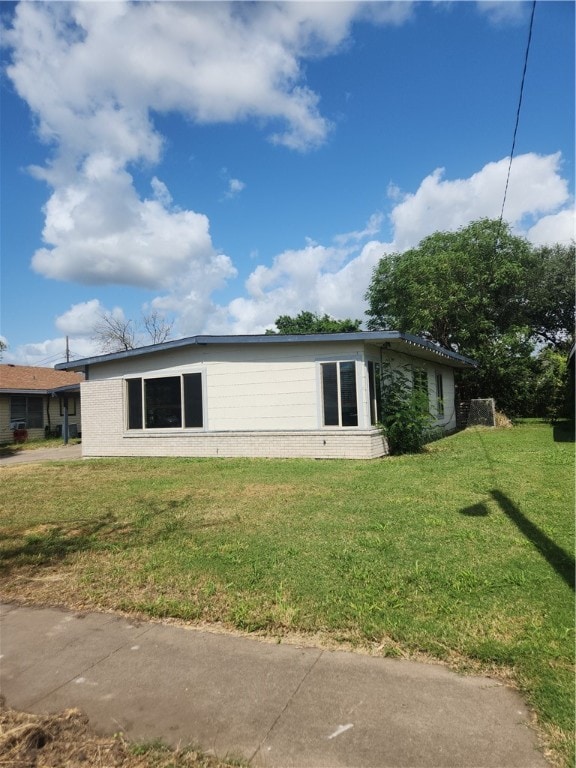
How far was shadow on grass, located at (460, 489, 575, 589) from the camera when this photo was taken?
165 inches

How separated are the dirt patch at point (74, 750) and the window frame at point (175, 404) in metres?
11.3

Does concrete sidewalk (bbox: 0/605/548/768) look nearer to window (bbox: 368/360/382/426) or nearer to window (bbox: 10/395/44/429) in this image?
window (bbox: 368/360/382/426)

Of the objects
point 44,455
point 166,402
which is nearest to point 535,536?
point 166,402

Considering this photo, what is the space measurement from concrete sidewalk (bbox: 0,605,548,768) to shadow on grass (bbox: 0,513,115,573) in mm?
1776

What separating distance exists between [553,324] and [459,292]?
35.0ft

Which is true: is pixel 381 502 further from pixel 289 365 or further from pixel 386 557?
pixel 289 365

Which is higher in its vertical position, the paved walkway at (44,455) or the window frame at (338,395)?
the window frame at (338,395)

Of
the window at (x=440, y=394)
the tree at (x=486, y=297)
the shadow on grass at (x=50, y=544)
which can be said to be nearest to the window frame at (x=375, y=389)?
the window at (x=440, y=394)

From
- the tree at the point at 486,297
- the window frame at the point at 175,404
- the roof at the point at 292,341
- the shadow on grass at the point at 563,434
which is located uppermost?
the tree at the point at 486,297

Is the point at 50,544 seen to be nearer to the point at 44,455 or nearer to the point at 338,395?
the point at 338,395

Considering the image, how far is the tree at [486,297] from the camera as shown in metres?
23.3

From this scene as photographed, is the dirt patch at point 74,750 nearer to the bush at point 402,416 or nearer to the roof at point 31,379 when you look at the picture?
the bush at point 402,416

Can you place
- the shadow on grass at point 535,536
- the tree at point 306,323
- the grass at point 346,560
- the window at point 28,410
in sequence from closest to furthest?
1. the grass at point 346,560
2. the shadow on grass at point 535,536
3. the window at point 28,410
4. the tree at point 306,323

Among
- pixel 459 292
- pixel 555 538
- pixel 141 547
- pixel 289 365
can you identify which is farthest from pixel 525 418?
pixel 141 547
